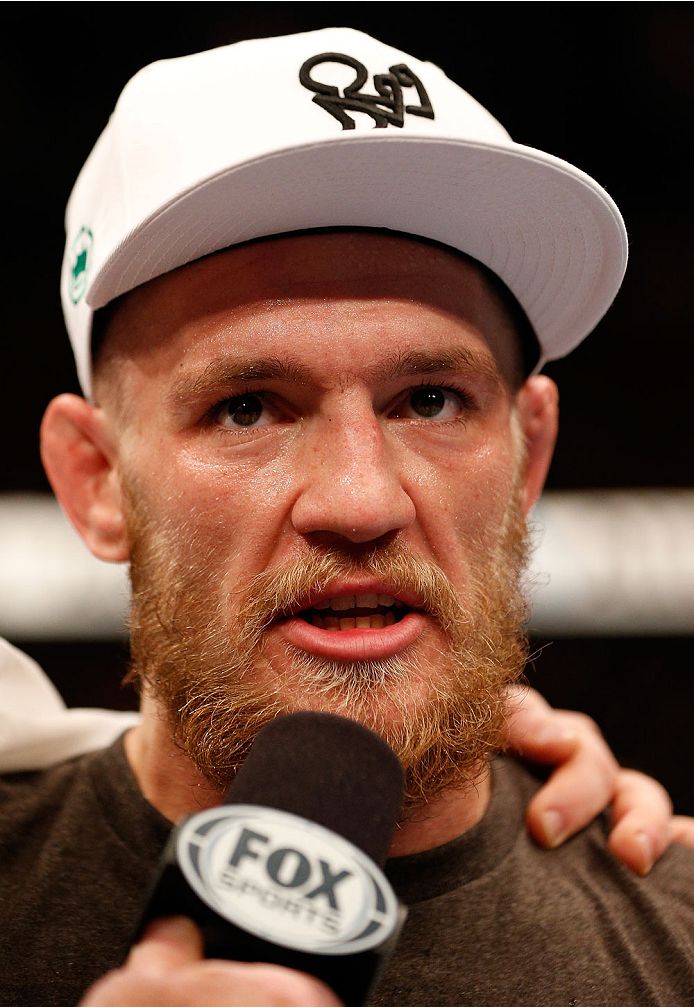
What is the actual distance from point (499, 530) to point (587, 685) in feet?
6.36

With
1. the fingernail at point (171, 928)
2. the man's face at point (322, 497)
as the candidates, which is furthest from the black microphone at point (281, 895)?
the man's face at point (322, 497)

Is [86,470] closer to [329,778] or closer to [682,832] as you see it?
[329,778]

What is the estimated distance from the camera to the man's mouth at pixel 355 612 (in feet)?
3.86

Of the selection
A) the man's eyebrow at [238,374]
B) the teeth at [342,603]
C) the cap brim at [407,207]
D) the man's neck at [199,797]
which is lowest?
the man's neck at [199,797]

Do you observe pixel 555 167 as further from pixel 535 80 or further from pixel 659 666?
pixel 659 666

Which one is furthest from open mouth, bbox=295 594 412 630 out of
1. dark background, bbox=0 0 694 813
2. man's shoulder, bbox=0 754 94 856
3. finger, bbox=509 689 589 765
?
dark background, bbox=0 0 694 813

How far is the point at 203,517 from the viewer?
47.6 inches

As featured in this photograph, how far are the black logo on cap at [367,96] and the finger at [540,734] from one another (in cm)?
85

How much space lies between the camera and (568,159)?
234cm

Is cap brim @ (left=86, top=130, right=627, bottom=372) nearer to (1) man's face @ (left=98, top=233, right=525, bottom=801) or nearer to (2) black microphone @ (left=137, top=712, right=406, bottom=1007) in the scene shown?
(1) man's face @ (left=98, top=233, right=525, bottom=801)

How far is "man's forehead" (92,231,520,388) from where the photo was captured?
1.20 m

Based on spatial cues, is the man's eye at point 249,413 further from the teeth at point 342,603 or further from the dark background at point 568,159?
the dark background at point 568,159

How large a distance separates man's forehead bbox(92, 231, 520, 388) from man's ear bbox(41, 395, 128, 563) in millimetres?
198

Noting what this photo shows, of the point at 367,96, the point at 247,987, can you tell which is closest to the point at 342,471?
the point at 367,96
